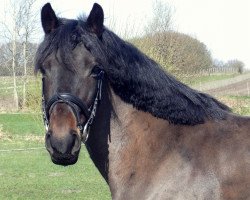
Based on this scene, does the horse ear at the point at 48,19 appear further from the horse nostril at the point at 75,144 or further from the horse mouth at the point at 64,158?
the horse mouth at the point at 64,158

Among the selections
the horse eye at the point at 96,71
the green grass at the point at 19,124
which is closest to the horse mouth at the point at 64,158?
the horse eye at the point at 96,71

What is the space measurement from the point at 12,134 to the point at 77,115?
2412 centimetres

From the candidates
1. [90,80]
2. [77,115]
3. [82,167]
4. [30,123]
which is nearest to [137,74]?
[90,80]

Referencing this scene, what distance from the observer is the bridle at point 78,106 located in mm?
3309

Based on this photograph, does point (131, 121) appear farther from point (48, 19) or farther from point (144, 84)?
point (48, 19)

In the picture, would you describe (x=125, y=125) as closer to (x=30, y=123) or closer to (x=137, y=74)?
(x=137, y=74)

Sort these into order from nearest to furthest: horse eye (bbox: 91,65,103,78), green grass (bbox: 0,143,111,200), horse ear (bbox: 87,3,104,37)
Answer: horse eye (bbox: 91,65,103,78) → horse ear (bbox: 87,3,104,37) → green grass (bbox: 0,143,111,200)

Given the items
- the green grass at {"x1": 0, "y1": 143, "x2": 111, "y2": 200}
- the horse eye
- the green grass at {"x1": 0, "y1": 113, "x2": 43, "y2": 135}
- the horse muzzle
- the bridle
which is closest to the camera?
the horse muzzle

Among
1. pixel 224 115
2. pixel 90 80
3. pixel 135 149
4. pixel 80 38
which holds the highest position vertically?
pixel 80 38

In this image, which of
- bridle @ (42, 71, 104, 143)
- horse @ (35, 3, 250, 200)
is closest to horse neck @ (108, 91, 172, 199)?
horse @ (35, 3, 250, 200)

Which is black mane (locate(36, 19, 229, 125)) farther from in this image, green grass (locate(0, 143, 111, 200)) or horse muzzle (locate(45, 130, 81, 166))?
green grass (locate(0, 143, 111, 200))

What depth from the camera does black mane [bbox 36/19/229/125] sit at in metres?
3.63

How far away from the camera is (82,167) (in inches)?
613

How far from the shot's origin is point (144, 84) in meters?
3.74
